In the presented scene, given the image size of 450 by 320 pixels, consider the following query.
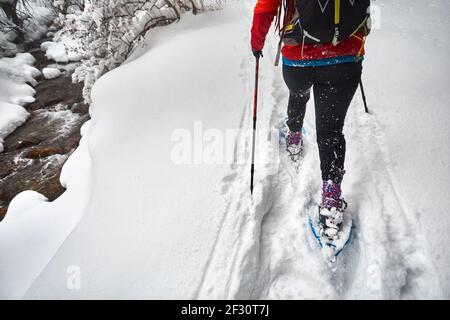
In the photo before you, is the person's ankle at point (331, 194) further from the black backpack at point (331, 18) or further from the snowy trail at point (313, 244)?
the black backpack at point (331, 18)

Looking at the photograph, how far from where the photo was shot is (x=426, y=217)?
6.91 ft

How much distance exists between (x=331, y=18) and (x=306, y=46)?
0.84 ft

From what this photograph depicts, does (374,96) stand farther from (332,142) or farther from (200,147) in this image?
(200,147)

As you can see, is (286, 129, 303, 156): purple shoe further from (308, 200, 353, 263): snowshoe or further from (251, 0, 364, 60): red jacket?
(251, 0, 364, 60): red jacket

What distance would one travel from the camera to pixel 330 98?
73.5 inches

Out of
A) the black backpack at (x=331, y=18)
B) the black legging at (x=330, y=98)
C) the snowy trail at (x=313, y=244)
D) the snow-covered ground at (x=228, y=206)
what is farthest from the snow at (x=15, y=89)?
the black backpack at (x=331, y=18)

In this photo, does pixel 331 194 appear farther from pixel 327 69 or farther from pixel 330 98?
pixel 327 69

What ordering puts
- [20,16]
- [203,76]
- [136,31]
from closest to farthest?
[203,76]
[136,31]
[20,16]

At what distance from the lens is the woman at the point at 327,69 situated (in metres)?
1.69

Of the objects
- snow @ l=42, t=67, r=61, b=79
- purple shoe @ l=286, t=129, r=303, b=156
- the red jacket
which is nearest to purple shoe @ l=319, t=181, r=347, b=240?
purple shoe @ l=286, t=129, r=303, b=156

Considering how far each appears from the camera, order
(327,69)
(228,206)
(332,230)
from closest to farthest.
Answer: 1. (327,69)
2. (332,230)
3. (228,206)

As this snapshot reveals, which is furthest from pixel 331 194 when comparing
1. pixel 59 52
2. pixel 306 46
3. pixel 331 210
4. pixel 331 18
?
pixel 59 52
